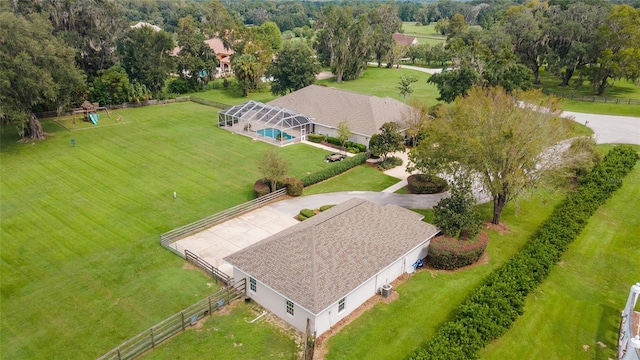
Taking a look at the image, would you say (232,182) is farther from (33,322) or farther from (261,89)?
(261,89)

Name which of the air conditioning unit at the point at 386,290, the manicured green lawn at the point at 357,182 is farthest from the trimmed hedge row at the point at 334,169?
the air conditioning unit at the point at 386,290

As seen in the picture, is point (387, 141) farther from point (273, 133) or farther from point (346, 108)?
point (273, 133)

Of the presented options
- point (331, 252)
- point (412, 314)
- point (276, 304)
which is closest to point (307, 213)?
point (331, 252)

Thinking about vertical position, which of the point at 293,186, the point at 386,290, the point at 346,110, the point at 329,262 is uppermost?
the point at 346,110

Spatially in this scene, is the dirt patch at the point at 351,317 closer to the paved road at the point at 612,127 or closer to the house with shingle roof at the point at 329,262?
the house with shingle roof at the point at 329,262

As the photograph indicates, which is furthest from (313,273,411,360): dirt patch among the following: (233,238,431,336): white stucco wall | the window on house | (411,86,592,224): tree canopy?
(411,86,592,224): tree canopy
